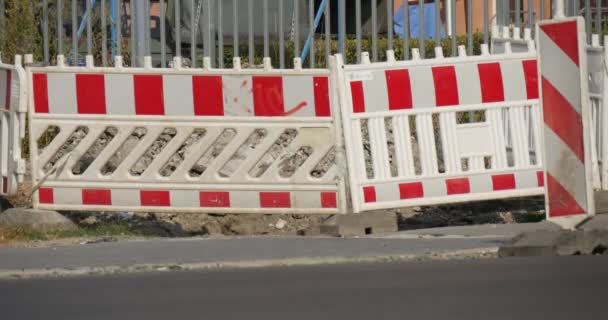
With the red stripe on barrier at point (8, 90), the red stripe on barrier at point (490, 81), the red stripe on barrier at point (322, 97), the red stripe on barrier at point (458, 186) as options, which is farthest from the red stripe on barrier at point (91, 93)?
the red stripe on barrier at point (490, 81)

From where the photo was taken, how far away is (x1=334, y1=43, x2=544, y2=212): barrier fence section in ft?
34.5

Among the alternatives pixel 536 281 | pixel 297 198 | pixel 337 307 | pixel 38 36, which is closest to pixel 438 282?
pixel 536 281

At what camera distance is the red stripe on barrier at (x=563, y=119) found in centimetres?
960

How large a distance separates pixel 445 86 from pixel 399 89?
0.34 meters

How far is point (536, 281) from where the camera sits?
8078 millimetres

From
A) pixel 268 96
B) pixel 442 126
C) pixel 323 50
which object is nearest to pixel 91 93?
pixel 268 96

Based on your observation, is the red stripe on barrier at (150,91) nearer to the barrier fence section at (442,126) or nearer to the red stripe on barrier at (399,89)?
the barrier fence section at (442,126)

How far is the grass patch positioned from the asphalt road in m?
2.05

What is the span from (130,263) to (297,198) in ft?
6.35

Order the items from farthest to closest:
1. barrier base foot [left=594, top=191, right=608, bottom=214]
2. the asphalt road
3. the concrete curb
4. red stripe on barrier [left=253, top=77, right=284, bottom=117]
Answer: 1. barrier base foot [left=594, top=191, right=608, bottom=214]
2. red stripe on barrier [left=253, top=77, right=284, bottom=117]
3. the concrete curb
4. the asphalt road

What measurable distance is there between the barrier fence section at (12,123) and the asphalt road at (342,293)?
7.68ft

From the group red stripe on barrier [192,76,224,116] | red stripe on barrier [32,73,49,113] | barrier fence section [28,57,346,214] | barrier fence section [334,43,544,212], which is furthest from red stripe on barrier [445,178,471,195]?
red stripe on barrier [32,73,49,113]

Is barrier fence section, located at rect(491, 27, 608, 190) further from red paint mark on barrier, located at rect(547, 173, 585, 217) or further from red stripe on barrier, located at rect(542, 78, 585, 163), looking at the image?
red paint mark on barrier, located at rect(547, 173, 585, 217)

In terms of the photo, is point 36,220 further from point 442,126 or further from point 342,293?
point 342,293
